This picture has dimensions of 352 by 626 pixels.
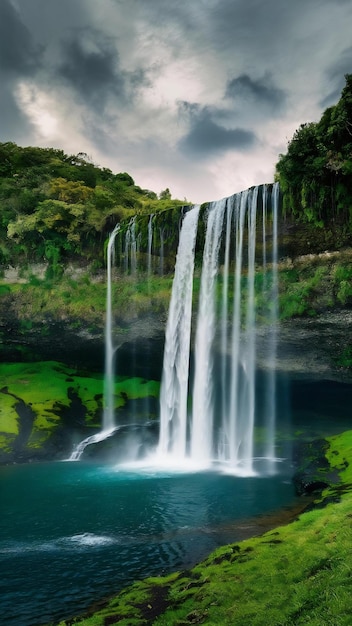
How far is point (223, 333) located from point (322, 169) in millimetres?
9562

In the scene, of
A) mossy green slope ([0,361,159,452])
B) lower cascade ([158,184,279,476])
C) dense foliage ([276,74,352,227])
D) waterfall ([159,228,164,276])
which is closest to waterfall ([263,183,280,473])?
lower cascade ([158,184,279,476])

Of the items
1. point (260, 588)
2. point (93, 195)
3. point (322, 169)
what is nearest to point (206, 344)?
point (322, 169)

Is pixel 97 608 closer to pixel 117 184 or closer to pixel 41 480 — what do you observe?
pixel 41 480

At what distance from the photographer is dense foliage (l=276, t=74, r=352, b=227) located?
15.8 meters

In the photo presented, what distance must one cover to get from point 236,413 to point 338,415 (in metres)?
6.23

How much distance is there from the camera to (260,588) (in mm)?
6230

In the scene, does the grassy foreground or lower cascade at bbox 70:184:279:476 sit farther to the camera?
lower cascade at bbox 70:184:279:476

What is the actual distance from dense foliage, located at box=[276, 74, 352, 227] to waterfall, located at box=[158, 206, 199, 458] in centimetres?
593

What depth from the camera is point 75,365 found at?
29.5 m

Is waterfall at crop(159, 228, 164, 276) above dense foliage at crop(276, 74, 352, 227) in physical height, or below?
below

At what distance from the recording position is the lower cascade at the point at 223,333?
20.9m

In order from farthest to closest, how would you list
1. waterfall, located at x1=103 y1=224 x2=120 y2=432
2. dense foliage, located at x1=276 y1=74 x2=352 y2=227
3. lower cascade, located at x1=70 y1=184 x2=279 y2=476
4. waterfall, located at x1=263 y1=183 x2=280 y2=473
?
waterfall, located at x1=103 y1=224 x2=120 y2=432
lower cascade, located at x1=70 y1=184 x2=279 y2=476
waterfall, located at x1=263 y1=183 x2=280 y2=473
dense foliage, located at x1=276 y1=74 x2=352 y2=227

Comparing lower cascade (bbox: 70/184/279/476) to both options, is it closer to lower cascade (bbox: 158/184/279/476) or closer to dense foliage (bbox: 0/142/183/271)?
lower cascade (bbox: 158/184/279/476)

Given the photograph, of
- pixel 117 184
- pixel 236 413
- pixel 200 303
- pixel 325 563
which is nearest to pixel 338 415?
pixel 236 413
